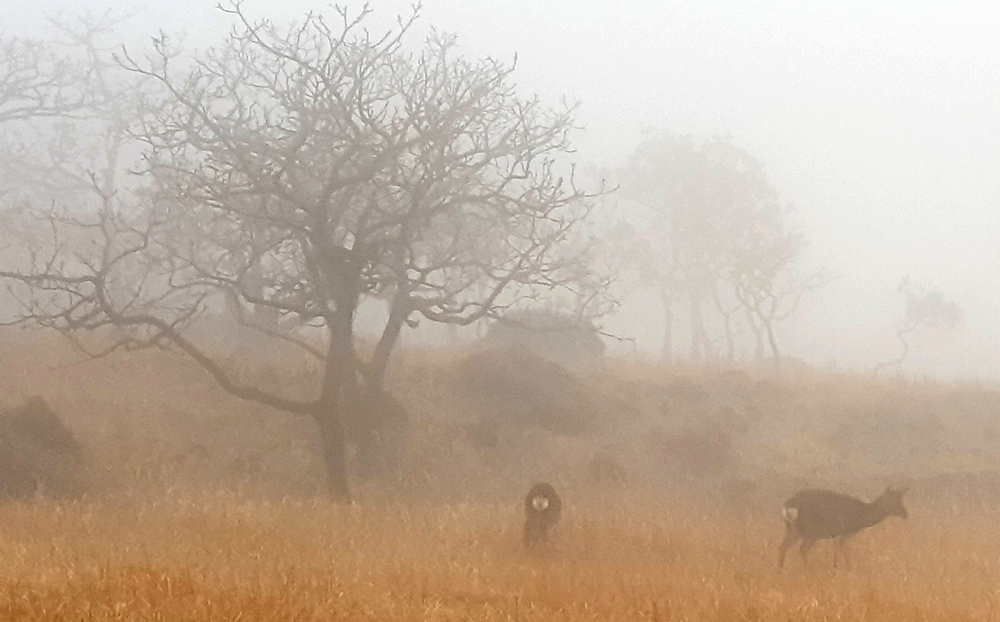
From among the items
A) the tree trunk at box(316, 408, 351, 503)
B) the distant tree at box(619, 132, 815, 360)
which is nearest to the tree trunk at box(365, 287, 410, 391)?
the tree trunk at box(316, 408, 351, 503)

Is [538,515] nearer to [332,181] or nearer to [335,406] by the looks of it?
[335,406]

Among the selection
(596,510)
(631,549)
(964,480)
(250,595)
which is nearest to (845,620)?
(631,549)

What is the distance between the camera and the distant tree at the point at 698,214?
41.6 metres

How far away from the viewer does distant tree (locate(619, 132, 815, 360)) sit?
41.6 metres

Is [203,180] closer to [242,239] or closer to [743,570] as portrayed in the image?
[242,239]

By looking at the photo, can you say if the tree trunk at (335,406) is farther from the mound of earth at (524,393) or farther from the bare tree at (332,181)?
the mound of earth at (524,393)

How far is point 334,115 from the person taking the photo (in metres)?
15.2

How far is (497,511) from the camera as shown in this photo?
1454 centimetres

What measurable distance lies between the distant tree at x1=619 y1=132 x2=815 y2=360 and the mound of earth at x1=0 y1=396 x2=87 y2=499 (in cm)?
2972

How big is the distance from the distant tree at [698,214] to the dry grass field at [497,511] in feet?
50.1

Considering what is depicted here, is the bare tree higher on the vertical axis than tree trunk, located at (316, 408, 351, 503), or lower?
higher

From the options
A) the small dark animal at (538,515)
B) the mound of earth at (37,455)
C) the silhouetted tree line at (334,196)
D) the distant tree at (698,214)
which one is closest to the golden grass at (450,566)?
the small dark animal at (538,515)

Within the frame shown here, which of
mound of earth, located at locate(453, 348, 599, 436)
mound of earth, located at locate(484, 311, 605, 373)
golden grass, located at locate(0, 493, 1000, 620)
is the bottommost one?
golden grass, located at locate(0, 493, 1000, 620)

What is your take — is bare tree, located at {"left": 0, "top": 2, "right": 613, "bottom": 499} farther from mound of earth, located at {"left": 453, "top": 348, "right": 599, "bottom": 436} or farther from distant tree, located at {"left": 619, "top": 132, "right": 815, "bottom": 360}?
distant tree, located at {"left": 619, "top": 132, "right": 815, "bottom": 360}
